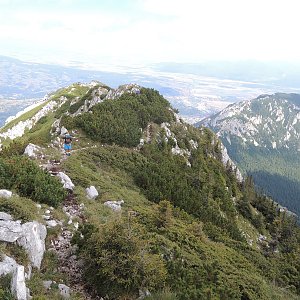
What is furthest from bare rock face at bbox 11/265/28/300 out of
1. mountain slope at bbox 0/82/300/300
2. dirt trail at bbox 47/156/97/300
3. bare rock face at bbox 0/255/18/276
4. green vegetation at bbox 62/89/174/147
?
green vegetation at bbox 62/89/174/147

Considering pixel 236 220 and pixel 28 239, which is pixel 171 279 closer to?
pixel 28 239

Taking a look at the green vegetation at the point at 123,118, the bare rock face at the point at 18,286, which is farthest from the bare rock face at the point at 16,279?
the green vegetation at the point at 123,118

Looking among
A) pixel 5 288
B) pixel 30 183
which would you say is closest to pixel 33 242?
pixel 5 288

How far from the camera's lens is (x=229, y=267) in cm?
2550

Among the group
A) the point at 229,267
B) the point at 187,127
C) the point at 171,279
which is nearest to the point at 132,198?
the point at 229,267

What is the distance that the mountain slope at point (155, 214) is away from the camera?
1636 centimetres

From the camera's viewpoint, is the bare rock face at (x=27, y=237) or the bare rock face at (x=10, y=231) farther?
the bare rock face at (x=27, y=237)

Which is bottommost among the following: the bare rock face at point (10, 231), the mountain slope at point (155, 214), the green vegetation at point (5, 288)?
the mountain slope at point (155, 214)

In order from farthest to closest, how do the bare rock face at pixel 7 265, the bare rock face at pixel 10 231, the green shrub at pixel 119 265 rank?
the green shrub at pixel 119 265 → the bare rock face at pixel 10 231 → the bare rock face at pixel 7 265

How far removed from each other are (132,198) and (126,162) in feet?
45.2

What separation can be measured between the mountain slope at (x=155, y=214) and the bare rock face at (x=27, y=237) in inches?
27.9

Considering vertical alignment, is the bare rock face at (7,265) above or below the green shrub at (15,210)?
below

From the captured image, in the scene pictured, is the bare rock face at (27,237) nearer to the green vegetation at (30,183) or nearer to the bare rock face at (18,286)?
the bare rock face at (18,286)

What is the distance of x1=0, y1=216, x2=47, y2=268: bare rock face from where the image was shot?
15422 mm
